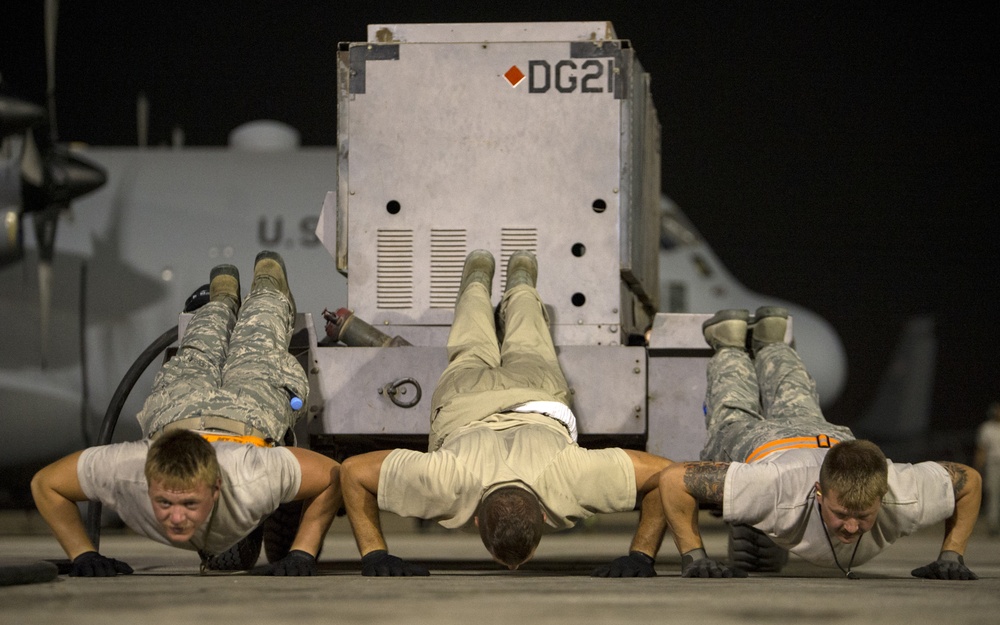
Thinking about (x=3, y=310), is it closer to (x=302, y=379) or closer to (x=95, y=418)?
(x=95, y=418)

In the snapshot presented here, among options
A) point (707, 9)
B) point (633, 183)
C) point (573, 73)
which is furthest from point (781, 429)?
point (707, 9)

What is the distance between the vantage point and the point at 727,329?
5.77m

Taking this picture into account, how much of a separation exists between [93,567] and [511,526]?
5.29ft

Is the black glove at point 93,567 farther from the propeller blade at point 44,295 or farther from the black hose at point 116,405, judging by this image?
the propeller blade at point 44,295

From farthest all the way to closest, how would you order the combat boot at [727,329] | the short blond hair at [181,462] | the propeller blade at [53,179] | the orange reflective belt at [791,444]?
the propeller blade at [53,179] → the combat boot at [727,329] → the orange reflective belt at [791,444] → the short blond hair at [181,462]

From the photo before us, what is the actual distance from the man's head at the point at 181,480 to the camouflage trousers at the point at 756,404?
226 centimetres

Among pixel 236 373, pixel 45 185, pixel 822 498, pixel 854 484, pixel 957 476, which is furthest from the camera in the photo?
pixel 45 185

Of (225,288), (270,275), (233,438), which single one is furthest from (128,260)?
(233,438)

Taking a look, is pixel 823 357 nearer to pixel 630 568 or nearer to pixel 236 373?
pixel 630 568

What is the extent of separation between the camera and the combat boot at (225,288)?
5957 mm

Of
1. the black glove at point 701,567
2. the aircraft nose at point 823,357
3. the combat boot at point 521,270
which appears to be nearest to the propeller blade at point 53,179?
the combat boot at point 521,270

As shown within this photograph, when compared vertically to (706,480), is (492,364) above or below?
above

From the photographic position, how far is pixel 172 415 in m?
4.95

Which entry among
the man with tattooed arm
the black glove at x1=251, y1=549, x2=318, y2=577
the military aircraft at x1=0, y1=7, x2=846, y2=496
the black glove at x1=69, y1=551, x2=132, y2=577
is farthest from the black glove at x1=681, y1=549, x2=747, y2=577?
the military aircraft at x1=0, y1=7, x2=846, y2=496
